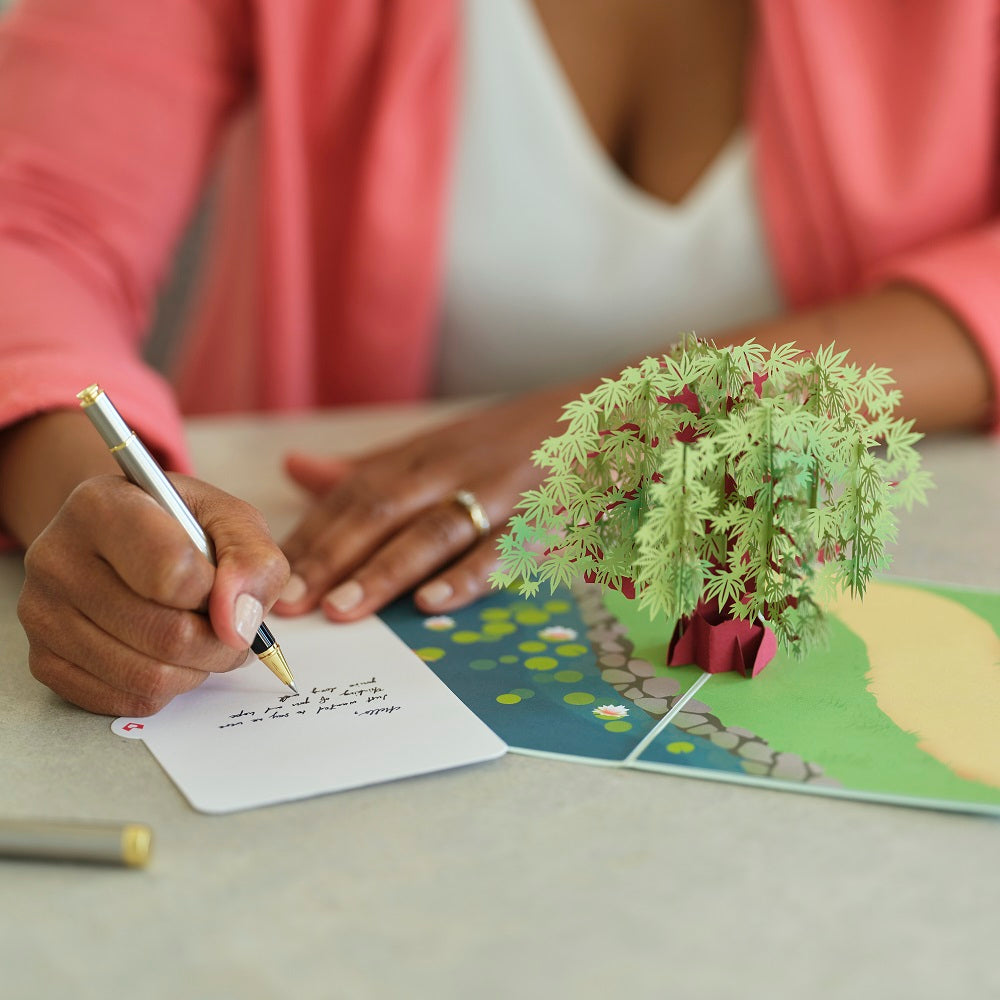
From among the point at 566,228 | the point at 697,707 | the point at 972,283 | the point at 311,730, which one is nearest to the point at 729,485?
the point at 697,707

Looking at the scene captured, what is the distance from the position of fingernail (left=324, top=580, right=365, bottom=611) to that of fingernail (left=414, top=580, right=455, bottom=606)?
0.03 m

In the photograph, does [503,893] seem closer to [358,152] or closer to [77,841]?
[77,841]

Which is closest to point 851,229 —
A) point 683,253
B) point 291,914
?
point 683,253

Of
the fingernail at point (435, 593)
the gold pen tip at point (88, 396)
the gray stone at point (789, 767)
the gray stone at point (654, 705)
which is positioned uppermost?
the gold pen tip at point (88, 396)

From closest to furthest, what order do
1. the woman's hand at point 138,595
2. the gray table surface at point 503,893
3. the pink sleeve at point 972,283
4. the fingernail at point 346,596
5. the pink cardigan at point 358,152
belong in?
1. the gray table surface at point 503,893
2. the woman's hand at point 138,595
3. the fingernail at point 346,596
4. the pink sleeve at point 972,283
5. the pink cardigan at point 358,152

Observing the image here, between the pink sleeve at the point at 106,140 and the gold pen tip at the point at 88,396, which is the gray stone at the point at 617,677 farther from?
the pink sleeve at the point at 106,140

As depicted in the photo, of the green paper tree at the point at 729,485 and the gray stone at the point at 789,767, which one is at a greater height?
the green paper tree at the point at 729,485

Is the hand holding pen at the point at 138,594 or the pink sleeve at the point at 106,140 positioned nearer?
the hand holding pen at the point at 138,594

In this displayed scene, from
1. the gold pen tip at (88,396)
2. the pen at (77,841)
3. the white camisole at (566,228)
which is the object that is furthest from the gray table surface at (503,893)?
the white camisole at (566,228)

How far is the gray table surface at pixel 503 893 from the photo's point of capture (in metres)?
0.32

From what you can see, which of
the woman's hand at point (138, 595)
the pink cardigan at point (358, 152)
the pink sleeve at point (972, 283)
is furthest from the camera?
the pink cardigan at point (358, 152)

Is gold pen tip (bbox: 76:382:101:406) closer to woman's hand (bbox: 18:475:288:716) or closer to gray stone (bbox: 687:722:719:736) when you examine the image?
woman's hand (bbox: 18:475:288:716)

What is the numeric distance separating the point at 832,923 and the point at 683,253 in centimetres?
79

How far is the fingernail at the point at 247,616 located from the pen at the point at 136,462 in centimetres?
2
